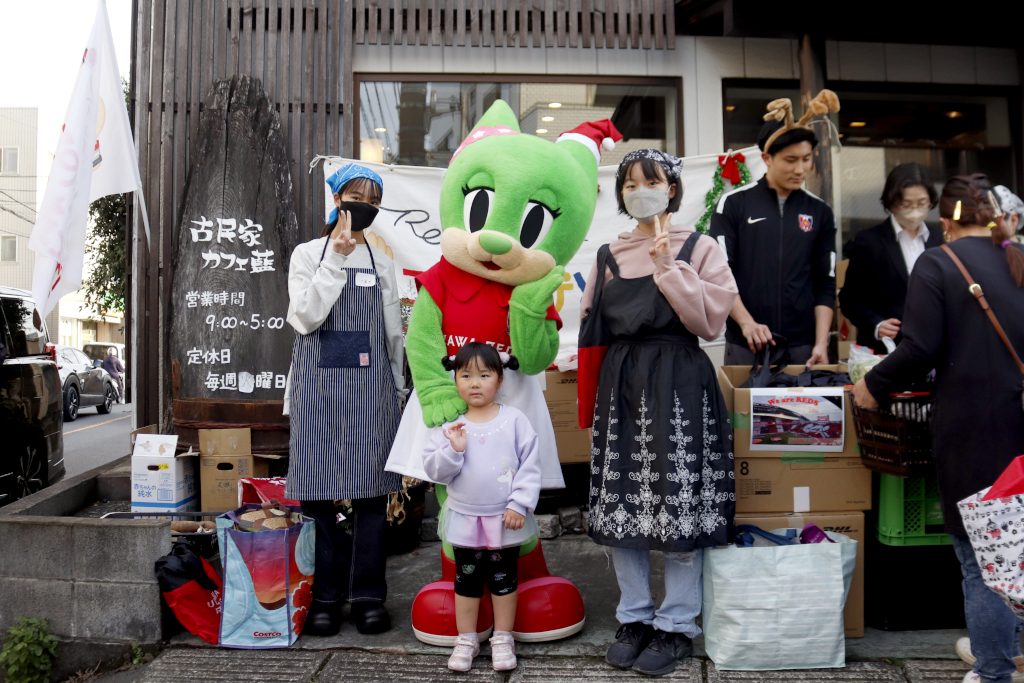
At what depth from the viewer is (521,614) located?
319cm

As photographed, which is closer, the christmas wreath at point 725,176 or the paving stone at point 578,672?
the paving stone at point 578,672

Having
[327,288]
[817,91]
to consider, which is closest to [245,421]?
[327,288]

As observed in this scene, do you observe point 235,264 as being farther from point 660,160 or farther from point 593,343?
point 660,160

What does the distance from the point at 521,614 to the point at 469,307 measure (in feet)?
4.42

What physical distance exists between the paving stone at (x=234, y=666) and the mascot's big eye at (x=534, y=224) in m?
2.00

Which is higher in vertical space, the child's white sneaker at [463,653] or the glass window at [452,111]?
the glass window at [452,111]

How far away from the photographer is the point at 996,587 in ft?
7.07

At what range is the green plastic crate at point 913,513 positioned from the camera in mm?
3184

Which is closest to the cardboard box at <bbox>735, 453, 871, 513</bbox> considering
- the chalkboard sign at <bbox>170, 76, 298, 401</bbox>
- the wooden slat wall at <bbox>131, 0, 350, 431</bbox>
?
the chalkboard sign at <bbox>170, 76, 298, 401</bbox>

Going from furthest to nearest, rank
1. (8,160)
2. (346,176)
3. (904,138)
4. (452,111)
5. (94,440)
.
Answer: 1. (8,160)
2. (94,440)
3. (904,138)
4. (452,111)
5. (346,176)

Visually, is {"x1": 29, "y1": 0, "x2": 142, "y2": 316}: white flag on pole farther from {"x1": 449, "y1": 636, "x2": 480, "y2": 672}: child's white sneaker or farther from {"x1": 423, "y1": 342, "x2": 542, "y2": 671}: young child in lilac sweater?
{"x1": 449, "y1": 636, "x2": 480, "y2": 672}: child's white sneaker

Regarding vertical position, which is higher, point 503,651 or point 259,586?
point 259,586

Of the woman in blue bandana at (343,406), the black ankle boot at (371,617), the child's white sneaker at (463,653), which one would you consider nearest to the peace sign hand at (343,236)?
the woman in blue bandana at (343,406)

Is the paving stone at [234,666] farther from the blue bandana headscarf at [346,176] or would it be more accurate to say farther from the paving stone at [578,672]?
the blue bandana headscarf at [346,176]
